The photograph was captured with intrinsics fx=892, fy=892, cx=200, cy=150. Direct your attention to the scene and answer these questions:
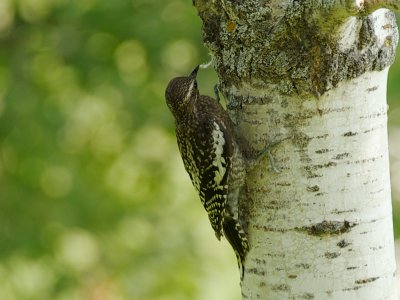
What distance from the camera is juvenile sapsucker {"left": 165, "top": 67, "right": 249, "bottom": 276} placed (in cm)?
381

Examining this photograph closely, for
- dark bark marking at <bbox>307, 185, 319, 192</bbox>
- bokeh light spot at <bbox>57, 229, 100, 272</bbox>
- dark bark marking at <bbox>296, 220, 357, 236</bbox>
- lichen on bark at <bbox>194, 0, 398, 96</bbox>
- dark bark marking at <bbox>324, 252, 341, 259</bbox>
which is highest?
A: lichen on bark at <bbox>194, 0, 398, 96</bbox>

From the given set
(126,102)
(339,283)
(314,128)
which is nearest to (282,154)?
(314,128)

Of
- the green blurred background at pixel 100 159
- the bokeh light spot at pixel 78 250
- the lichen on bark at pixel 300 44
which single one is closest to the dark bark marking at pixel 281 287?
the lichen on bark at pixel 300 44

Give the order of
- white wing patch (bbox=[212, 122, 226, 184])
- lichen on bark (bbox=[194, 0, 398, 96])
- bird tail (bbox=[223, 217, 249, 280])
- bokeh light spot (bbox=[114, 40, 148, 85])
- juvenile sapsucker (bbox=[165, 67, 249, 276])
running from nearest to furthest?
lichen on bark (bbox=[194, 0, 398, 96])
bird tail (bbox=[223, 217, 249, 280])
juvenile sapsucker (bbox=[165, 67, 249, 276])
white wing patch (bbox=[212, 122, 226, 184])
bokeh light spot (bbox=[114, 40, 148, 85])

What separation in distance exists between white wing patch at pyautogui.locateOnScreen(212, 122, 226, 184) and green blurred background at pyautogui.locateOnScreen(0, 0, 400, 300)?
1.83 metres

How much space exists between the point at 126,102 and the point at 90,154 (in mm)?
512

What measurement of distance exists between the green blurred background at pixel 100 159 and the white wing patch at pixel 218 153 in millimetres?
1831

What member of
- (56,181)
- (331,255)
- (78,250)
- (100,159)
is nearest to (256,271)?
(331,255)

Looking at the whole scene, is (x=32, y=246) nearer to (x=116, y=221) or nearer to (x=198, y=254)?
(x=116, y=221)

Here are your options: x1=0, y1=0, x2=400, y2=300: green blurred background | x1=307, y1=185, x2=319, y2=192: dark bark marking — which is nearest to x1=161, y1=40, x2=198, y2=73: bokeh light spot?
x1=0, y1=0, x2=400, y2=300: green blurred background

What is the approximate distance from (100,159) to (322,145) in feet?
10.8

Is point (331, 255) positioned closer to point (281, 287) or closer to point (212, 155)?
point (281, 287)

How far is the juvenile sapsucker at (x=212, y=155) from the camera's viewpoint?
3814mm

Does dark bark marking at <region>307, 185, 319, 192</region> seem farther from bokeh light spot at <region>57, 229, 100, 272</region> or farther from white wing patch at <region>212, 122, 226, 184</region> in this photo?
bokeh light spot at <region>57, 229, 100, 272</region>
